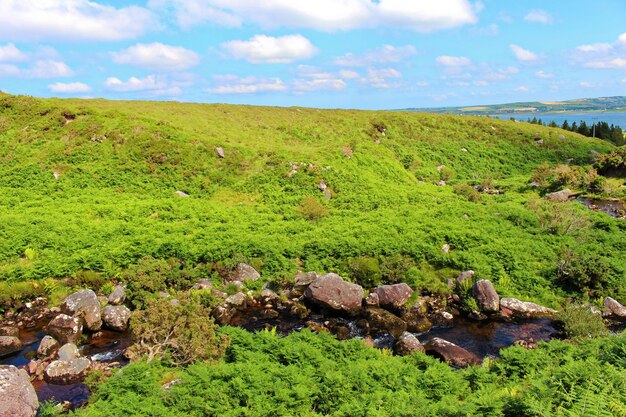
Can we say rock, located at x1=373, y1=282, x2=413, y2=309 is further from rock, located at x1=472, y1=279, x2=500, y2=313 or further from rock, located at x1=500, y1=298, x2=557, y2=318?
rock, located at x1=500, y1=298, x2=557, y2=318

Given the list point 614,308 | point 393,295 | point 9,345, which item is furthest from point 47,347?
point 614,308

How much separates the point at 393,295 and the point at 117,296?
590 inches

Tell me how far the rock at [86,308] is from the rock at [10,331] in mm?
2106

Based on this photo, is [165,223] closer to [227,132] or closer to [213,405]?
[213,405]

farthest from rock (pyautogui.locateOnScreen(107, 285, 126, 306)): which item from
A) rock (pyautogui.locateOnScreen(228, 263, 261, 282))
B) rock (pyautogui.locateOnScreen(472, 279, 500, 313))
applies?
rock (pyautogui.locateOnScreen(472, 279, 500, 313))

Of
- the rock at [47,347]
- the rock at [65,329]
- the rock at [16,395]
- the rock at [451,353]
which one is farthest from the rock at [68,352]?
the rock at [451,353]

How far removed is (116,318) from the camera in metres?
19.7

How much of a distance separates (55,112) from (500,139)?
62.6 metres

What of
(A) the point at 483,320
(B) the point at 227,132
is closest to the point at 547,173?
(A) the point at 483,320

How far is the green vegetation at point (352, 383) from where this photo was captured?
10312mm

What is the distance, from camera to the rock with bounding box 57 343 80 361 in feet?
54.7

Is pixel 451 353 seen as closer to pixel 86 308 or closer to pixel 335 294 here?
pixel 335 294

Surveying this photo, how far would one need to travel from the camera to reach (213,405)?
445 inches

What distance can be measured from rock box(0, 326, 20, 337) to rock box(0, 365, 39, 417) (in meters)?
6.18
